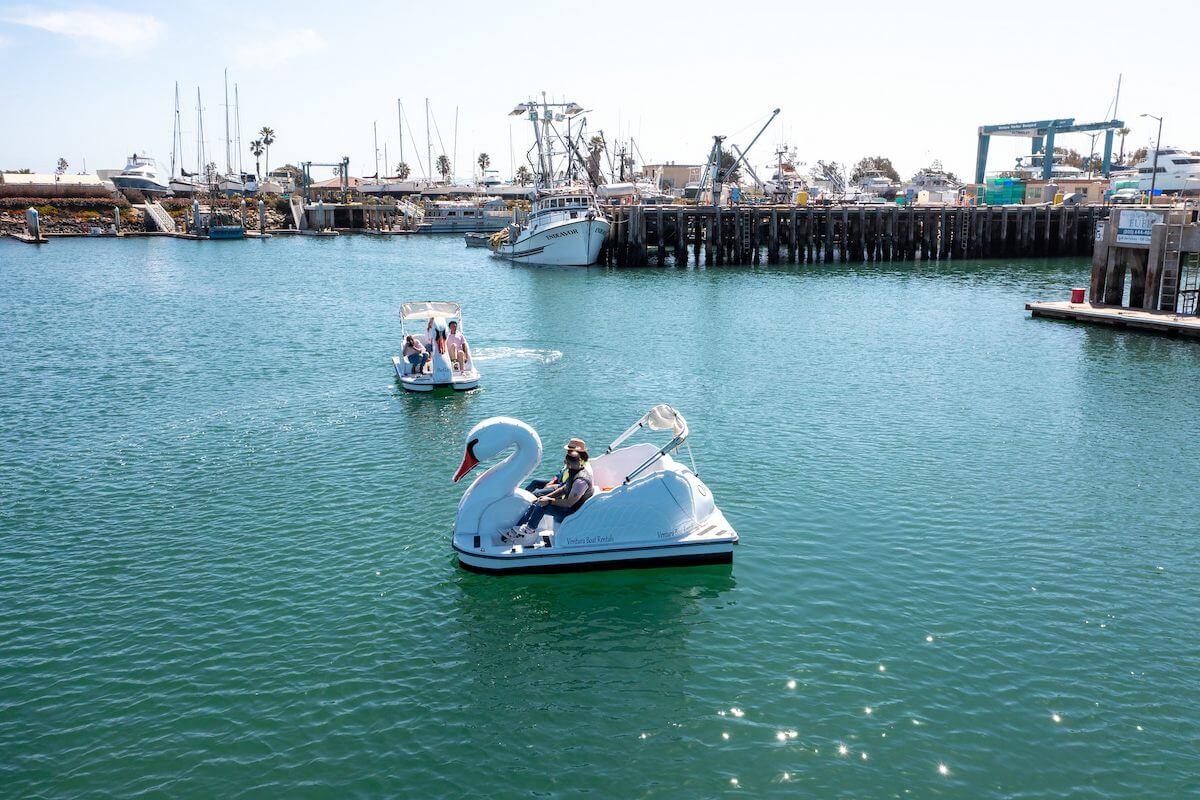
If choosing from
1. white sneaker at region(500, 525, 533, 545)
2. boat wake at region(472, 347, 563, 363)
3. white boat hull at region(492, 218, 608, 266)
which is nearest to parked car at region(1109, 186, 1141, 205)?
white boat hull at region(492, 218, 608, 266)

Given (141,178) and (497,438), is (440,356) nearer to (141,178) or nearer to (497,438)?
(497,438)

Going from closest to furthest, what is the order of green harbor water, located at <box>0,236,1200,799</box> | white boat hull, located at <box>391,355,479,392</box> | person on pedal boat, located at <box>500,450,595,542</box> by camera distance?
1. green harbor water, located at <box>0,236,1200,799</box>
2. person on pedal boat, located at <box>500,450,595,542</box>
3. white boat hull, located at <box>391,355,479,392</box>

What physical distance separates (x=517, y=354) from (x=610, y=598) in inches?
946

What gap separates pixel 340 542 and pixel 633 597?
6.26m

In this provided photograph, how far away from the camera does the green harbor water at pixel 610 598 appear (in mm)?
11453

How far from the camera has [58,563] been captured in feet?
55.9

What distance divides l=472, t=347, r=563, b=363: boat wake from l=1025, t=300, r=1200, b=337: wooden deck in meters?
26.1

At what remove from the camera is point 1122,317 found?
41.5m

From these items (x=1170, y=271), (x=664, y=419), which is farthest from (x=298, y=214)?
(x=664, y=419)

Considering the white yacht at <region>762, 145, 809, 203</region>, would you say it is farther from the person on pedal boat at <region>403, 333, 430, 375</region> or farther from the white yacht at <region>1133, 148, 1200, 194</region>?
the person on pedal boat at <region>403, 333, 430, 375</region>

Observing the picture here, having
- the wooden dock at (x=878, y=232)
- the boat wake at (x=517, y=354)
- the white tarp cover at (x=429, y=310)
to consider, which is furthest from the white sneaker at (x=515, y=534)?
the wooden dock at (x=878, y=232)

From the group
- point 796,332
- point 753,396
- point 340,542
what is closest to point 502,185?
point 796,332

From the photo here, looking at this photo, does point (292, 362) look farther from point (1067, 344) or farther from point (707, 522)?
point (1067, 344)

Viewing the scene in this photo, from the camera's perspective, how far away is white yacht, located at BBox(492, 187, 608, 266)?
76.9 meters
